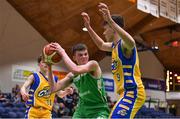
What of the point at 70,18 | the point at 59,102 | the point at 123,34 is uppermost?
the point at 70,18

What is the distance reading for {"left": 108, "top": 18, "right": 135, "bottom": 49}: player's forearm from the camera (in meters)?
3.86

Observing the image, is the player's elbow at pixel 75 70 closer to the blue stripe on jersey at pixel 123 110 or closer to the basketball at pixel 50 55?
the basketball at pixel 50 55

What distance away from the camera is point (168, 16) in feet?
55.9

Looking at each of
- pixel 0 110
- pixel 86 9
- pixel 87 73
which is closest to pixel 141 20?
pixel 86 9

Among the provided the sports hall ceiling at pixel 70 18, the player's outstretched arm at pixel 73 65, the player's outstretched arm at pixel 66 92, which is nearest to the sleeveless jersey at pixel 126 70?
the player's outstretched arm at pixel 73 65

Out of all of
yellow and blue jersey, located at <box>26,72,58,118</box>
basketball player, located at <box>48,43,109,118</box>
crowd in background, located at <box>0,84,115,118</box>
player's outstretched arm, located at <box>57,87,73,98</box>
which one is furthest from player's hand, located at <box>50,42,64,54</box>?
crowd in background, located at <box>0,84,115,118</box>

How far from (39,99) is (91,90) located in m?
2.13

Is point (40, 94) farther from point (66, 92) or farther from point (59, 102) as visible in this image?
point (59, 102)

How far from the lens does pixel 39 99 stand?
6438 mm

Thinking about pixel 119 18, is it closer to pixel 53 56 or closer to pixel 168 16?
pixel 53 56

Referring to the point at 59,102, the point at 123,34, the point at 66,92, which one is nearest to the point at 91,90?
the point at 123,34

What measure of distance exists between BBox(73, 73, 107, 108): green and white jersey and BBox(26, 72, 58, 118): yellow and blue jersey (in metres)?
1.94

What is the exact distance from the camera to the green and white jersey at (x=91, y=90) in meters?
4.51

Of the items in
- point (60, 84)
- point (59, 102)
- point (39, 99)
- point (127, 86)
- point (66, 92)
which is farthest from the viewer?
point (59, 102)
